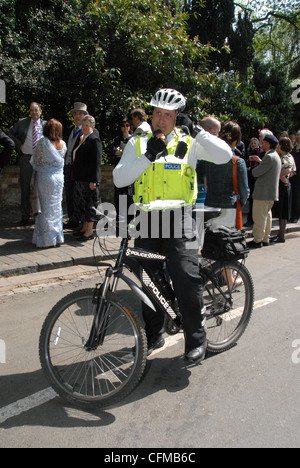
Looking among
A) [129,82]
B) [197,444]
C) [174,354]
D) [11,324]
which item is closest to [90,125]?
[129,82]

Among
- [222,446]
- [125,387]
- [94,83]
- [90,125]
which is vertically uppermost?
[94,83]

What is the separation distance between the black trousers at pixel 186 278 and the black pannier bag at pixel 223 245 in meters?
Result: 0.41

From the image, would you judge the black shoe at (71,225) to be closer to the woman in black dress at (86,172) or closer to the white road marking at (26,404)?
the woman in black dress at (86,172)

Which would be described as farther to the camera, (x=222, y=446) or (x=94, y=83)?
Result: (x=94, y=83)

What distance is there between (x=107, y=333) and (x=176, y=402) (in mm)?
671

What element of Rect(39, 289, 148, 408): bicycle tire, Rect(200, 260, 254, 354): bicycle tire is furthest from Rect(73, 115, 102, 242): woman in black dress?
Rect(39, 289, 148, 408): bicycle tire

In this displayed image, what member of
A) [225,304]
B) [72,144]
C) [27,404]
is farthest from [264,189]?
[27,404]

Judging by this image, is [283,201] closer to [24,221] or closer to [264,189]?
[264,189]

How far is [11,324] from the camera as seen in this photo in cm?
427

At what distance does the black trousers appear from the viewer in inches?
128

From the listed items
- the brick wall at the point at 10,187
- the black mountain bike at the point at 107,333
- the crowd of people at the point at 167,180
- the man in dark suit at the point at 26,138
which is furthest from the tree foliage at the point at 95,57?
the black mountain bike at the point at 107,333

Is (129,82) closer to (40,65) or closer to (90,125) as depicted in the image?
(40,65)

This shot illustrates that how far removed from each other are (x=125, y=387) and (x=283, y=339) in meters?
1.82

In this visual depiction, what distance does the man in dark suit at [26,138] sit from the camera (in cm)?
791
